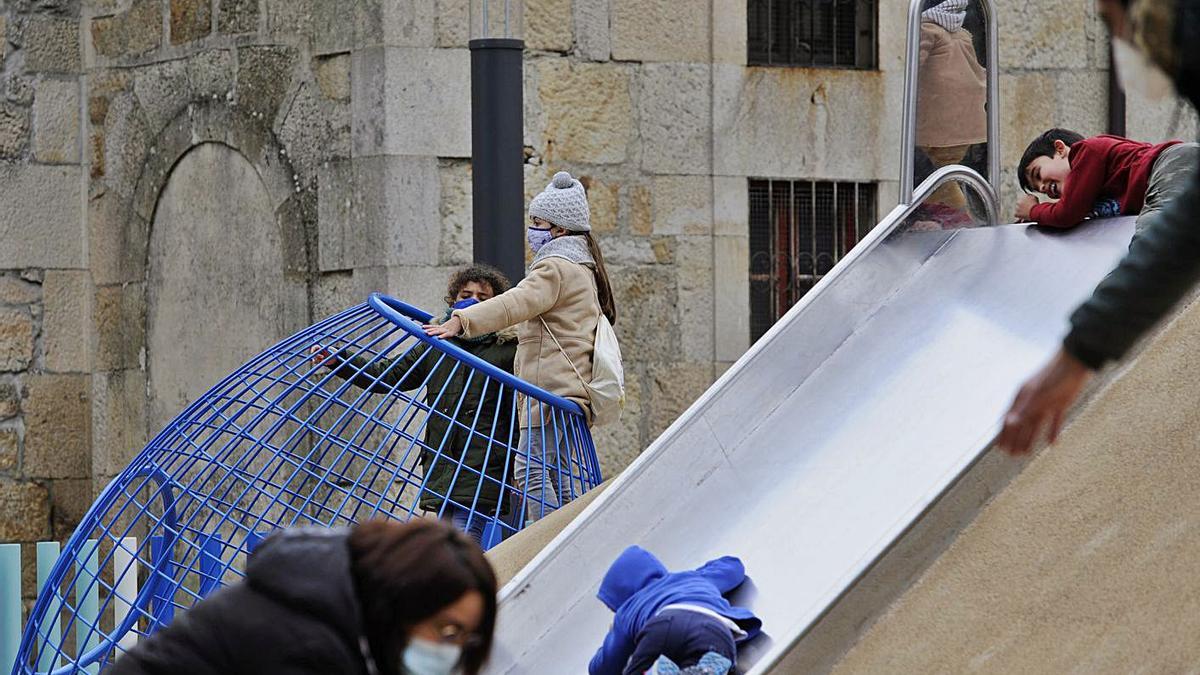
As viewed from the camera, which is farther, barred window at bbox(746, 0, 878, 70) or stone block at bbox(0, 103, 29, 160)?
stone block at bbox(0, 103, 29, 160)

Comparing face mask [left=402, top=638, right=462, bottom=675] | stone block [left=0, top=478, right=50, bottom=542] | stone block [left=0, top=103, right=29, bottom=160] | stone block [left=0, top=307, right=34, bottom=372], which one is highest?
stone block [left=0, top=103, right=29, bottom=160]

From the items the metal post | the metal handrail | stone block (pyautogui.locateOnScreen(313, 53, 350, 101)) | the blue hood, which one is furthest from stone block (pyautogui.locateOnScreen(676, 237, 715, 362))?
the blue hood

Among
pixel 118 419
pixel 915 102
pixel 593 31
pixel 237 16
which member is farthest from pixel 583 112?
pixel 118 419

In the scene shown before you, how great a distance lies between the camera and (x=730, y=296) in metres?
7.61

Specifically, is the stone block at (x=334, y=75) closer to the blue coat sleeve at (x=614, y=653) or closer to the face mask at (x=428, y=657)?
the blue coat sleeve at (x=614, y=653)

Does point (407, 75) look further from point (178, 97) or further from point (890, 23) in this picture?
point (890, 23)

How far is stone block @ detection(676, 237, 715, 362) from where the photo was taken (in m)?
7.54

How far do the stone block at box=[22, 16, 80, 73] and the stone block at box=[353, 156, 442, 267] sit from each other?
1967 millimetres

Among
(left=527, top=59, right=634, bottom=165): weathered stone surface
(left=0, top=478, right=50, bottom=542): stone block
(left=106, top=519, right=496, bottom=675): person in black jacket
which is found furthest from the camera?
(left=0, top=478, right=50, bottom=542): stone block

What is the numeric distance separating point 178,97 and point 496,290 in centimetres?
266

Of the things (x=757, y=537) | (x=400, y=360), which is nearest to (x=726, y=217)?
(x=400, y=360)

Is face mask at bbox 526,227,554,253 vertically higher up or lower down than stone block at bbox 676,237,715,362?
higher up

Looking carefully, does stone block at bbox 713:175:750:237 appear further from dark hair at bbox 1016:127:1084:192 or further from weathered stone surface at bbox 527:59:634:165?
dark hair at bbox 1016:127:1084:192

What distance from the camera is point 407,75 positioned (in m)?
7.09
